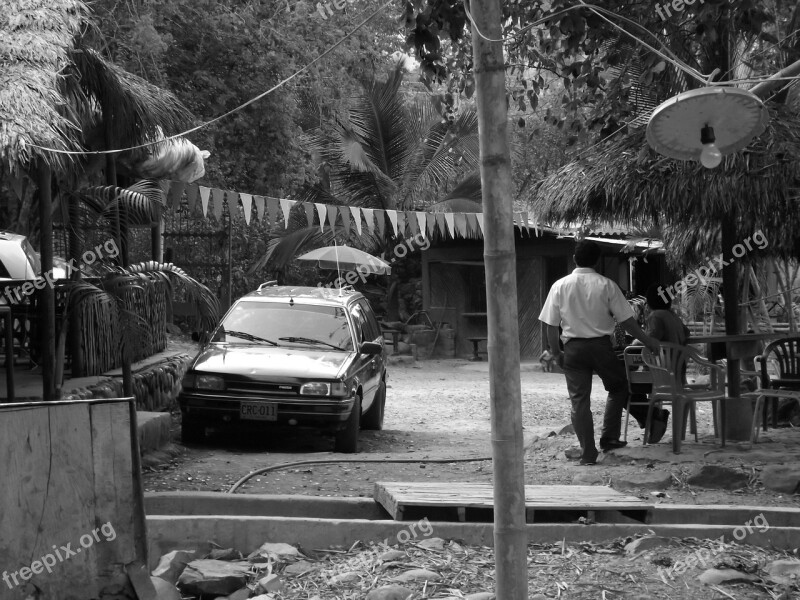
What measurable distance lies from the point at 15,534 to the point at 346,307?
269 inches

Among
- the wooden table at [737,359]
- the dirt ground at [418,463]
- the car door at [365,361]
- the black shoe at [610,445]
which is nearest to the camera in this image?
the dirt ground at [418,463]

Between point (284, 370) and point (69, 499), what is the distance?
517cm

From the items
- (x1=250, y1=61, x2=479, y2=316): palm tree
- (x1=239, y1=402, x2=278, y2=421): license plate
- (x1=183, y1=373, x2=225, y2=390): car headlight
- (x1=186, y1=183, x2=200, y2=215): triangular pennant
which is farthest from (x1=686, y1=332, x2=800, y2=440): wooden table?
(x1=250, y1=61, x2=479, y2=316): palm tree

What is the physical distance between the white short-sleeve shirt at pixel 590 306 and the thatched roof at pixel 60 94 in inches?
164

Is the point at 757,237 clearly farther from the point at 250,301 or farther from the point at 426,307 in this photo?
the point at 426,307

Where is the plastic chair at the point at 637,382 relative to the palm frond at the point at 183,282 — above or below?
below

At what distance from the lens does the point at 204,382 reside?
29.9ft

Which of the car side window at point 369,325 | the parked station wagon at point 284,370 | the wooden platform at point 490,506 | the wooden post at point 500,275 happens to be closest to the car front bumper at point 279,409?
the parked station wagon at point 284,370

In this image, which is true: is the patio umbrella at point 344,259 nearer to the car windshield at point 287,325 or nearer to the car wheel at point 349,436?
the car windshield at point 287,325

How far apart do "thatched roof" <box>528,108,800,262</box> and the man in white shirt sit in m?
0.78

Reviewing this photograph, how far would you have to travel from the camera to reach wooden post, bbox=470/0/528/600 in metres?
2.93

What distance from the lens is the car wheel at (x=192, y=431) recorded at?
30.5 ft

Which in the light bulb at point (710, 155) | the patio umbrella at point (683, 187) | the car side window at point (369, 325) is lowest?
the car side window at point (369, 325)

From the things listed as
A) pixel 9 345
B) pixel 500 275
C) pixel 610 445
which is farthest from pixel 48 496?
pixel 610 445
